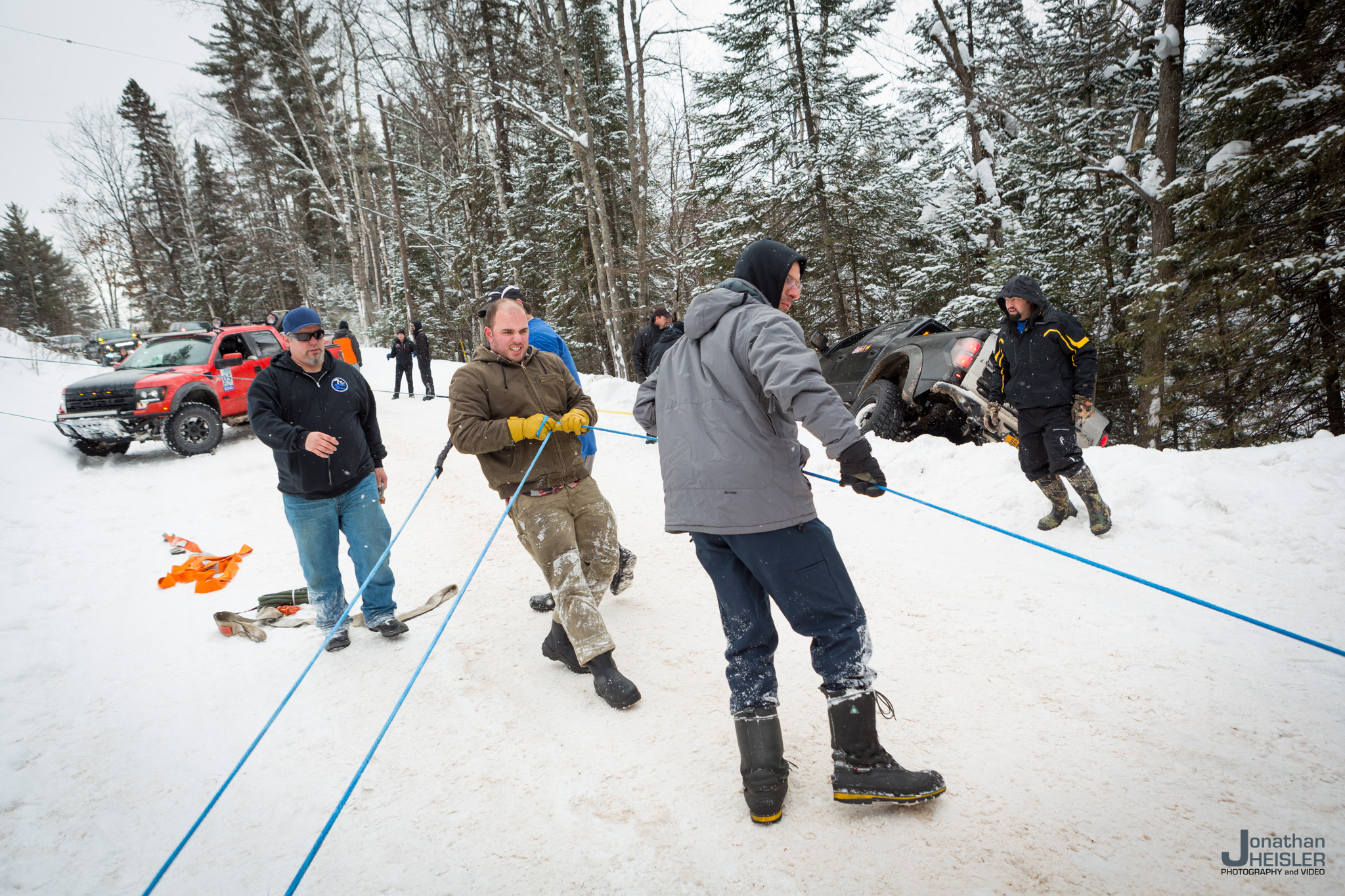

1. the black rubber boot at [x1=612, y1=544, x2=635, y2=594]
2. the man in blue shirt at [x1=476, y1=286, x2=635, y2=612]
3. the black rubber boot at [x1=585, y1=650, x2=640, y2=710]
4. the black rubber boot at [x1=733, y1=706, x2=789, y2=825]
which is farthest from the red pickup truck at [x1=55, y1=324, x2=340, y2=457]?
the black rubber boot at [x1=733, y1=706, x2=789, y2=825]

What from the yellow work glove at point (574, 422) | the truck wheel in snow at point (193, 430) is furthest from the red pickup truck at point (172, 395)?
the yellow work glove at point (574, 422)

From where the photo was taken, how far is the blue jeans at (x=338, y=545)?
4156 mm

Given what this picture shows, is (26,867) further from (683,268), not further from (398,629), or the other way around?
(683,268)

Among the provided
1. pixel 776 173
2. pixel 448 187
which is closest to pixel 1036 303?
pixel 776 173

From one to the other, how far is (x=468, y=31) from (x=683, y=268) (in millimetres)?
8055

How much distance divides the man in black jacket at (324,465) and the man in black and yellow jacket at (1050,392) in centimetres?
484

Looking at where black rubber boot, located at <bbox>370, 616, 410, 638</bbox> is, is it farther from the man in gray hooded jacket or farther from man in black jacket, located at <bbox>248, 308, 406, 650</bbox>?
the man in gray hooded jacket

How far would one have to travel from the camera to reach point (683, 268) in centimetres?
1683

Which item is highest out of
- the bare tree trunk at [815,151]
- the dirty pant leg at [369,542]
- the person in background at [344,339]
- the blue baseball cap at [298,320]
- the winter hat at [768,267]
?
the bare tree trunk at [815,151]

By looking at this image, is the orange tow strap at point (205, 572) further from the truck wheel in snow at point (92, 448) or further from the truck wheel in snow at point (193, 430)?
the truck wheel in snow at point (92, 448)

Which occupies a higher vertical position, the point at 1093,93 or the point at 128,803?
the point at 1093,93

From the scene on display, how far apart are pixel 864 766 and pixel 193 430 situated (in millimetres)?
11908

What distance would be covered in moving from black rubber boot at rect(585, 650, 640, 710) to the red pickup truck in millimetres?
9245

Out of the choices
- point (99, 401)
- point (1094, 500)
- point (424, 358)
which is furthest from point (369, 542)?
point (424, 358)
